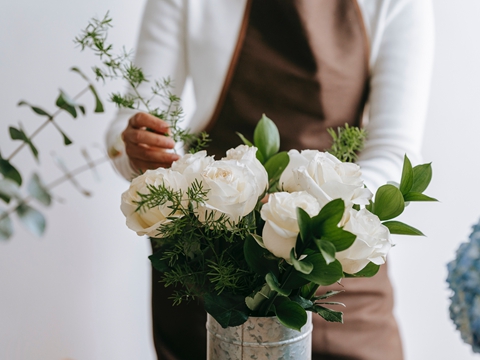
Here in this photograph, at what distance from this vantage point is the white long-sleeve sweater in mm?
760

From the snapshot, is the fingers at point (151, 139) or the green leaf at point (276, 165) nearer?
the green leaf at point (276, 165)

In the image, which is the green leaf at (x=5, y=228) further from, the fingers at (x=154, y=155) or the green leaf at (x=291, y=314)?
the fingers at (x=154, y=155)

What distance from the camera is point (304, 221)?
0.31m

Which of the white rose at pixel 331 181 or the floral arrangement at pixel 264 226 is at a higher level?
the white rose at pixel 331 181

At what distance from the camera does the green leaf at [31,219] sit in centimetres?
29

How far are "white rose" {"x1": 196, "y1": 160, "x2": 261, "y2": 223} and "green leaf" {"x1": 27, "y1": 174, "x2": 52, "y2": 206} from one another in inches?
3.7

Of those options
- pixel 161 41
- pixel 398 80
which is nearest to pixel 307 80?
pixel 398 80

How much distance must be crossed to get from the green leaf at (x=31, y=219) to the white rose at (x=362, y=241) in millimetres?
174

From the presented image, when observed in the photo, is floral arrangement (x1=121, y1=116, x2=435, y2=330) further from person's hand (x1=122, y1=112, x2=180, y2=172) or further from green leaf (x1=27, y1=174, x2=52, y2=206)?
person's hand (x1=122, y1=112, x2=180, y2=172)

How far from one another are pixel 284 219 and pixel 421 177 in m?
0.13

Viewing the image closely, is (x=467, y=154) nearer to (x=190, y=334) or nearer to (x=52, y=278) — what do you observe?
(x=190, y=334)

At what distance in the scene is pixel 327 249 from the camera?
0.99 feet

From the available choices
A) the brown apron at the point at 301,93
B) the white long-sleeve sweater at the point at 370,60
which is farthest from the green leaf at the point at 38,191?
the brown apron at the point at 301,93

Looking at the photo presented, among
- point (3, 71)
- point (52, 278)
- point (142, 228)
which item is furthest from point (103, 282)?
point (142, 228)
